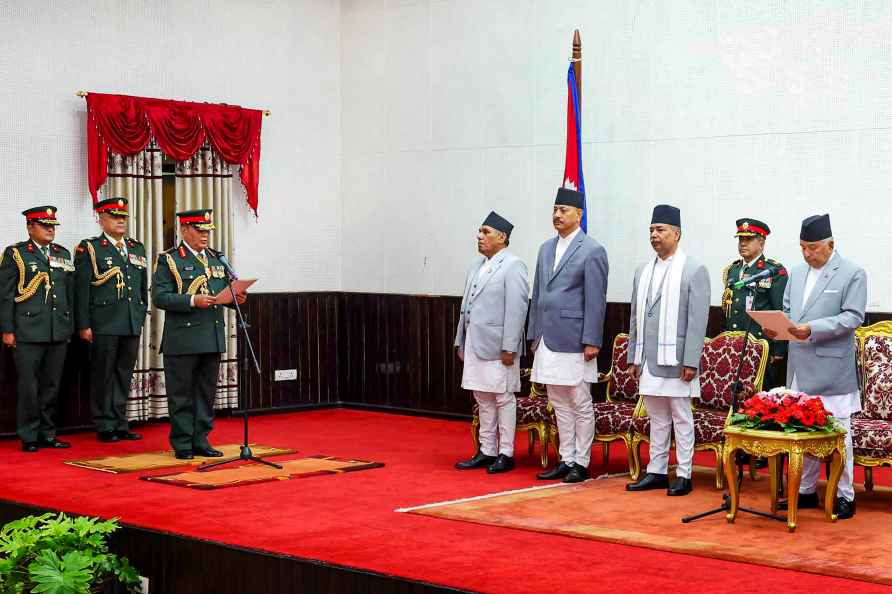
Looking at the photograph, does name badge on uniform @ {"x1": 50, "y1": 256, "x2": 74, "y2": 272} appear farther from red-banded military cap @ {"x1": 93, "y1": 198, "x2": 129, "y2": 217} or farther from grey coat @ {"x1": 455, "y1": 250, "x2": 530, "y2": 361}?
grey coat @ {"x1": 455, "y1": 250, "x2": 530, "y2": 361}

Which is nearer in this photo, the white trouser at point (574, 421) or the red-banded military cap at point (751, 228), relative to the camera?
the white trouser at point (574, 421)

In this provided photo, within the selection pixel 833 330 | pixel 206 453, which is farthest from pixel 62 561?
pixel 833 330

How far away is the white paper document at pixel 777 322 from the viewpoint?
613 centimetres

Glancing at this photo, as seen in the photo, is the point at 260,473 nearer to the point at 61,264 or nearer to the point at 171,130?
the point at 61,264

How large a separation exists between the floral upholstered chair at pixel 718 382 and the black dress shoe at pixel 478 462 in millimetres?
988

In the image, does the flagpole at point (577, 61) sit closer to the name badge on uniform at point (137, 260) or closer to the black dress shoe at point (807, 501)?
the name badge on uniform at point (137, 260)

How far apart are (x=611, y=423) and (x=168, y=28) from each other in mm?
5074

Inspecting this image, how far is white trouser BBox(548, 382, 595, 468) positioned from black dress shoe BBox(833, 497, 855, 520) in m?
1.55

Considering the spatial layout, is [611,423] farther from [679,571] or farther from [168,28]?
[168,28]

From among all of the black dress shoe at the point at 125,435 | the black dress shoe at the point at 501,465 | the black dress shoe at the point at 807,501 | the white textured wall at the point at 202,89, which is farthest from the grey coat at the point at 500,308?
the white textured wall at the point at 202,89

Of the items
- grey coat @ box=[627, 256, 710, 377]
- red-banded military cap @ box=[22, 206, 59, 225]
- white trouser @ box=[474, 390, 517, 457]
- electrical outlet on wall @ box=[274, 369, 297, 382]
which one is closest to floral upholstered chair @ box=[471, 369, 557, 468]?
white trouser @ box=[474, 390, 517, 457]

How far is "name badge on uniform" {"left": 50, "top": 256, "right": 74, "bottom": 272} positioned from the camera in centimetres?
890

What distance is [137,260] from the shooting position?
9445mm

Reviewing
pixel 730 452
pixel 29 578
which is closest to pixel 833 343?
pixel 730 452
